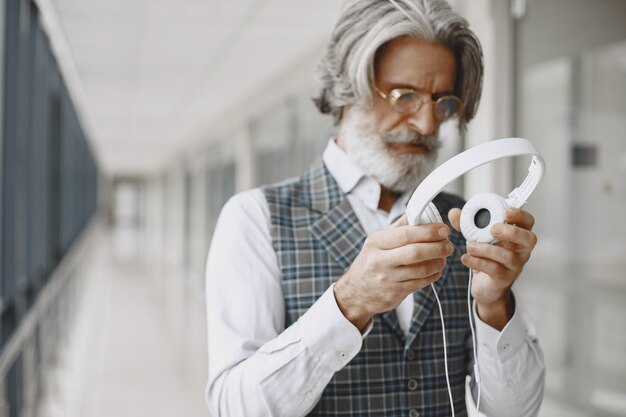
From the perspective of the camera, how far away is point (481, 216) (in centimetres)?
94

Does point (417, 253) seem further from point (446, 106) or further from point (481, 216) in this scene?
point (446, 106)

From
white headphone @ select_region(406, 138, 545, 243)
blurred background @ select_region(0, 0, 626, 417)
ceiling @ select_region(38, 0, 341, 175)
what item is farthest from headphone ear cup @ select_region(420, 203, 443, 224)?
ceiling @ select_region(38, 0, 341, 175)

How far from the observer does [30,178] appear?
452 cm

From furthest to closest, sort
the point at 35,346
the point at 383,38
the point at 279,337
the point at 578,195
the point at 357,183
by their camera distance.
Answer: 1. the point at 35,346
2. the point at 578,195
3. the point at 357,183
4. the point at 383,38
5. the point at 279,337

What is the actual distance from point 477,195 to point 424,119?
1.01ft

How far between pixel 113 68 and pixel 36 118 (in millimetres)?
1417

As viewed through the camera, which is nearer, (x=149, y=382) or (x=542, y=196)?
(x=542, y=196)

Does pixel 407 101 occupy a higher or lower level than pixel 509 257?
higher

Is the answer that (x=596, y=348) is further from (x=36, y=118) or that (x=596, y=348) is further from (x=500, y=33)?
(x=36, y=118)

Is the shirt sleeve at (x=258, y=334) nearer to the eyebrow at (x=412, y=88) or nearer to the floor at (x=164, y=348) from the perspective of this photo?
the eyebrow at (x=412, y=88)

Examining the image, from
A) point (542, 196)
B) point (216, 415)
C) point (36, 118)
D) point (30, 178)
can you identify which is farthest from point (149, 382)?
point (216, 415)

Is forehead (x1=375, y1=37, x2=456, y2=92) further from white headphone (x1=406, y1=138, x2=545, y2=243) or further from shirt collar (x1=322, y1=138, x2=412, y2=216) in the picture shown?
white headphone (x1=406, y1=138, x2=545, y2=243)

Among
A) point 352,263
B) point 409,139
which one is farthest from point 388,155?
point 352,263

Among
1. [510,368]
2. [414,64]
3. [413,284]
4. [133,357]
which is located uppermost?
[414,64]
